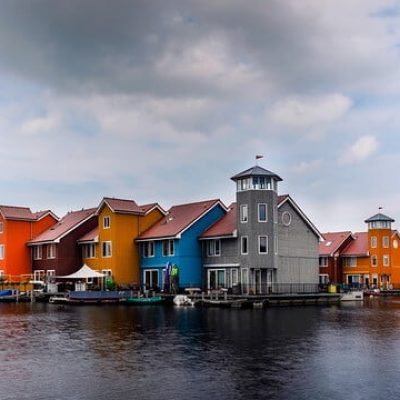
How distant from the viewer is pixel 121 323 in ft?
138

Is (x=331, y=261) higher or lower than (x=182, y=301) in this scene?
higher

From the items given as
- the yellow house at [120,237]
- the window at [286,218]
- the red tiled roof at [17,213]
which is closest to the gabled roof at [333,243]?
the window at [286,218]

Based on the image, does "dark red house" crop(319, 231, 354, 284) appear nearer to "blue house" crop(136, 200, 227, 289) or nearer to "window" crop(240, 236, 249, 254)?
"blue house" crop(136, 200, 227, 289)

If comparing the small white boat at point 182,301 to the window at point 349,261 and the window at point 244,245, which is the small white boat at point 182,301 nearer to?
the window at point 244,245

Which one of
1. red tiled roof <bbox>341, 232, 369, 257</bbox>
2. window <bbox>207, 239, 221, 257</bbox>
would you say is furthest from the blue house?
red tiled roof <bbox>341, 232, 369, 257</bbox>

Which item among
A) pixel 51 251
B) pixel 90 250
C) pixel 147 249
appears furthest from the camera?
pixel 51 251

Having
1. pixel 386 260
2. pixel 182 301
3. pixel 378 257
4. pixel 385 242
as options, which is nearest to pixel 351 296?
pixel 182 301

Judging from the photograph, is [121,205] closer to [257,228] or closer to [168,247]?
[168,247]

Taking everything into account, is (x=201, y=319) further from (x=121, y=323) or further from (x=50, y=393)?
(x=50, y=393)

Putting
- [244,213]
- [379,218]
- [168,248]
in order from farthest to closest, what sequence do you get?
1. [379,218]
2. [168,248]
3. [244,213]

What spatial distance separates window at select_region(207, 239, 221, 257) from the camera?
68625mm

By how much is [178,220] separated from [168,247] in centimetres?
371

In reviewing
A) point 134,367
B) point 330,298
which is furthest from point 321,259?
point 134,367

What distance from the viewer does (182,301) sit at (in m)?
60.6
